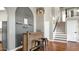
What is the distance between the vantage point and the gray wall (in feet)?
4.34

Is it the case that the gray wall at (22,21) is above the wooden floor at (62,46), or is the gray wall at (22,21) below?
above

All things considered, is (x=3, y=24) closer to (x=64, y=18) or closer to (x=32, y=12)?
(x=32, y=12)

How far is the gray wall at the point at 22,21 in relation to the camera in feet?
4.34

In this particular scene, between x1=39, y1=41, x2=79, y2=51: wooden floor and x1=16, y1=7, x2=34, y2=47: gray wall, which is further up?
x1=16, y1=7, x2=34, y2=47: gray wall

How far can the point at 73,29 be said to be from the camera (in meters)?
1.39

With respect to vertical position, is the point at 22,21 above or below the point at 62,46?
above

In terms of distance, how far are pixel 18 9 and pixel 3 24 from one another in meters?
0.27

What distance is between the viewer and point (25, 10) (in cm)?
139

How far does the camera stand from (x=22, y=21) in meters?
1.35

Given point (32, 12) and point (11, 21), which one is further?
point (32, 12)

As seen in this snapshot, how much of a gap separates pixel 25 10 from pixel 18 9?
0.10 m
